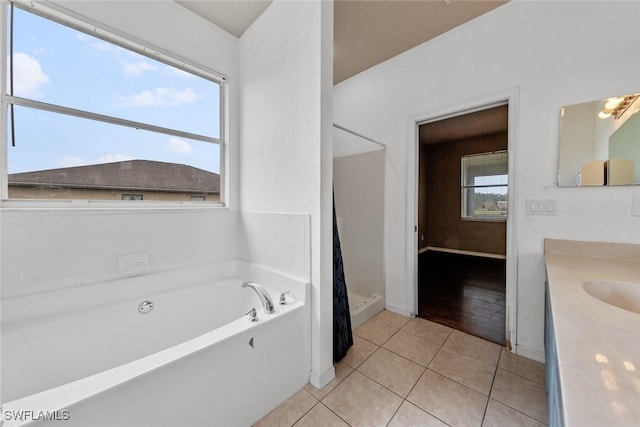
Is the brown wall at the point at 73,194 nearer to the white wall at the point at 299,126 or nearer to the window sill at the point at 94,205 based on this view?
the window sill at the point at 94,205

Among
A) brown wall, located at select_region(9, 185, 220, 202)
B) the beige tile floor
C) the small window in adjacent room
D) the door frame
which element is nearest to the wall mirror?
the door frame

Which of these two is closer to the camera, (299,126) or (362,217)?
(299,126)

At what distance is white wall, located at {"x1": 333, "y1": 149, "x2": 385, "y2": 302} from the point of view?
8.21ft

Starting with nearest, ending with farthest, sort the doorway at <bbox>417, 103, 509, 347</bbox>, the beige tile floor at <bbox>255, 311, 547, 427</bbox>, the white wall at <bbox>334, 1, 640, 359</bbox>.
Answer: the beige tile floor at <bbox>255, 311, 547, 427</bbox>, the white wall at <bbox>334, 1, 640, 359</bbox>, the doorway at <bbox>417, 103, 509, 347</bbox>

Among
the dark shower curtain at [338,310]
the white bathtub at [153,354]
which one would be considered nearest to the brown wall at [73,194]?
the white bathtub at [153,354]

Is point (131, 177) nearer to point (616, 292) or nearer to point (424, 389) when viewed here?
point (424, 389)

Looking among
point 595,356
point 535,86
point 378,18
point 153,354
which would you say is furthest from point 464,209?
point 153,354

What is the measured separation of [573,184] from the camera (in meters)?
1.50

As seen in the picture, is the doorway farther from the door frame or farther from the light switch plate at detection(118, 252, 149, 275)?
the light switch plate at detection(118, 252, 149, 275)

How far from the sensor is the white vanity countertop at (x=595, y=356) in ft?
1.34

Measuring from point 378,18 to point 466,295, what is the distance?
3.02m

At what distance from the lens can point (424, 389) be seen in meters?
1.42

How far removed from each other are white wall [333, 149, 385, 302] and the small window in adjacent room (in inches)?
142

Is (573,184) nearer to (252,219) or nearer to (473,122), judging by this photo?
(252,219)
